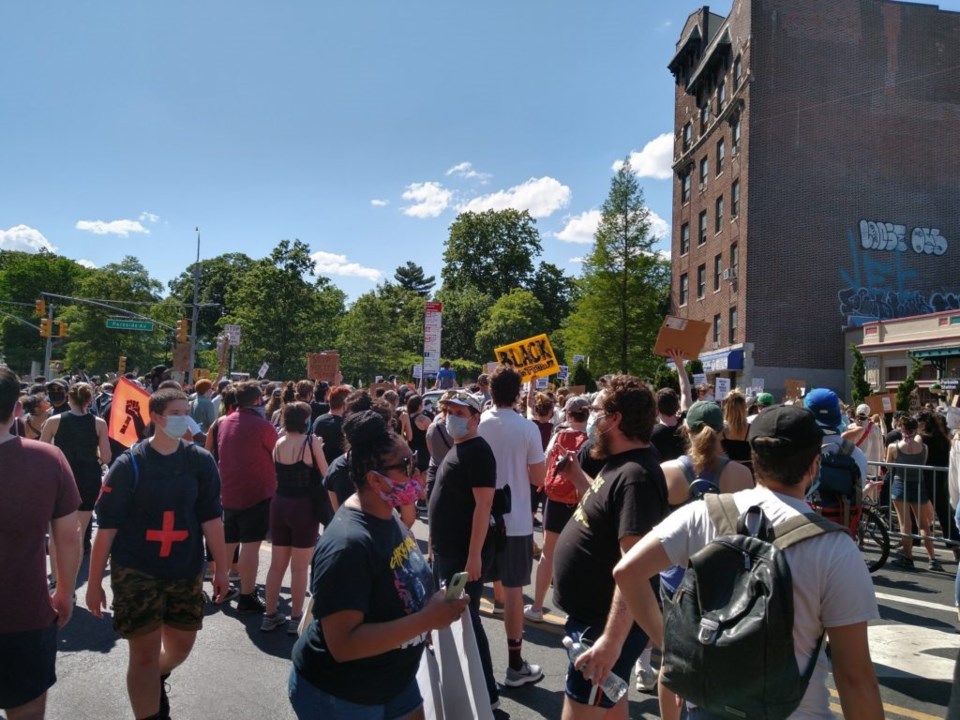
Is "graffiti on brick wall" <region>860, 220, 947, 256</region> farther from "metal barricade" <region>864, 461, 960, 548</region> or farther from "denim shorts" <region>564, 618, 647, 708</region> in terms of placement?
"denim shorts" <region>564, 618, 647, 708</region>

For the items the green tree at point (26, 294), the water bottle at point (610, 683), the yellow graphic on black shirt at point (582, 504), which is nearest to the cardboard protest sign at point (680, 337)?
the yellow graphic on black shirt at point (582, 504)

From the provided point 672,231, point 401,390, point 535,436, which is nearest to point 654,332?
point 672,231

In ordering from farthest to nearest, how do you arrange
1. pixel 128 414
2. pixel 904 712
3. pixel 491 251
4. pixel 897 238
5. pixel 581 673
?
pixel 491 251 < pixel 897 238 < pixel 128 414 < pixel 904 712 < pixel 581 673

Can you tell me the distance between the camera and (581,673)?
2998 millimetres

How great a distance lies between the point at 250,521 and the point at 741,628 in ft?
16.9

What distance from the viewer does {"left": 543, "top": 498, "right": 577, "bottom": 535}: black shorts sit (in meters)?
6.00

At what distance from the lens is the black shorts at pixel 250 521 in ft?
20.3

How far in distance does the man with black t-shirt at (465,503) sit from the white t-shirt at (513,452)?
2.37 feet

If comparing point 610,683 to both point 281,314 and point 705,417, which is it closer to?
point 705,417

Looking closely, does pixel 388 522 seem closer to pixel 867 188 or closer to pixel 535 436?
pixel 535 436

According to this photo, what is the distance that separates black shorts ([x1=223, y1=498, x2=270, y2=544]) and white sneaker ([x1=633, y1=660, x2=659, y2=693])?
131 inches

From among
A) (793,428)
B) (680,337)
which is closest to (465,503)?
(793,428)

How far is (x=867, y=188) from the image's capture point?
34.9 metres

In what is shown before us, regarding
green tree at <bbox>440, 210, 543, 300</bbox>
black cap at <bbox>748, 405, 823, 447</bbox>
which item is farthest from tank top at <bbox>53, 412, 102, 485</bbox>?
green tree at <bbox>440, 210, 543, 300</bbox>
